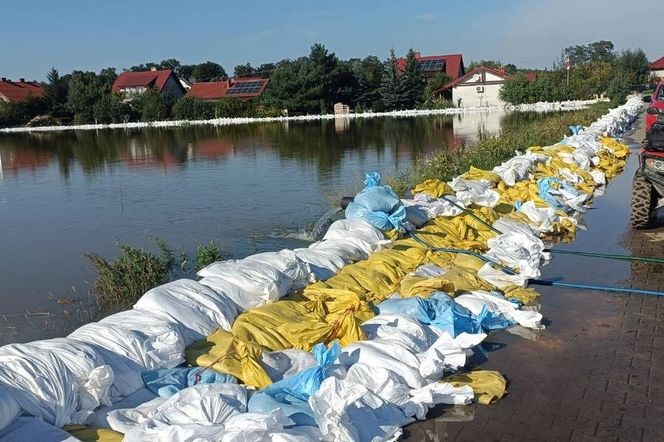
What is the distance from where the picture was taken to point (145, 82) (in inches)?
2392

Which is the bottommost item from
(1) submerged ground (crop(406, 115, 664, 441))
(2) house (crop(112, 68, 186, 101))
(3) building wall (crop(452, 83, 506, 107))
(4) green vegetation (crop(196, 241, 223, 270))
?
(1) submerged ground (crop(406, 115, 664, 441))

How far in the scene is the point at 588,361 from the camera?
452cm

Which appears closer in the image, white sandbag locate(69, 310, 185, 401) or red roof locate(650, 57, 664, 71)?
white sandbag locate(69, 310, 185, 401)

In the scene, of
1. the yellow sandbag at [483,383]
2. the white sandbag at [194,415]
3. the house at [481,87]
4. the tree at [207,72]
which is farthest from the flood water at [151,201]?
the tree at [207,72]

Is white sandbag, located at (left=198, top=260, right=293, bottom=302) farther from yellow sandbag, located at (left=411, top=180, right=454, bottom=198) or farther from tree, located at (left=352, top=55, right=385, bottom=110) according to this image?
tree, located at (left=352, top=55, right=385, bottom=110)

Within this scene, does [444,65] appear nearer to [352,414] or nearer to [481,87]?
[481,87]

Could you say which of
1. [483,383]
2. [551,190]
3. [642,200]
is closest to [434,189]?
[551,190]

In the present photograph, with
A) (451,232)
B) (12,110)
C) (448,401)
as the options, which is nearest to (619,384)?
(448,401)

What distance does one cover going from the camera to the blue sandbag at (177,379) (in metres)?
3.91

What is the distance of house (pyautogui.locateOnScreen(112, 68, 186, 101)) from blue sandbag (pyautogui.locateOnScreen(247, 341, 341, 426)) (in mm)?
58187

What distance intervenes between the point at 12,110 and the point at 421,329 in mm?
56183

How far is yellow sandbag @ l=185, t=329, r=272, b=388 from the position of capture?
4.01m

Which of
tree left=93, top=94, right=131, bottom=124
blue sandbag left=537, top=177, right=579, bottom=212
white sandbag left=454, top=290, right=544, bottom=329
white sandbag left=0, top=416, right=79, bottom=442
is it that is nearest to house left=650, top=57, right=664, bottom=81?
tree left=93, top=94, right=131, bottom=124

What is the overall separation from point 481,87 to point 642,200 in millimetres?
46890
